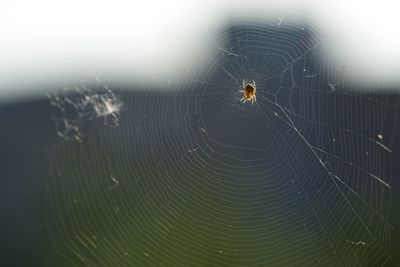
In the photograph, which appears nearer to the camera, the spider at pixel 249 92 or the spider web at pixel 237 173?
the spider web at pixel 237 173

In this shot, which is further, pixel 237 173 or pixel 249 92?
pixel 237 173

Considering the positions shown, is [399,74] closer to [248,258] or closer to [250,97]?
[250,97]

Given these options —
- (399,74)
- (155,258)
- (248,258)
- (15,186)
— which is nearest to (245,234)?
(248,258)

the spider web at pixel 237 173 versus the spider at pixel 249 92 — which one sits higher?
the spider at pixel 249 92

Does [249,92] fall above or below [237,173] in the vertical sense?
above
